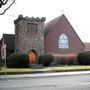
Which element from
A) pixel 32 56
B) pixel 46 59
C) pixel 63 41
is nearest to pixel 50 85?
pixel 46 59

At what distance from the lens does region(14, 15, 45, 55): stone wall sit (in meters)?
54.3

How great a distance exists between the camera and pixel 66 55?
5884 centimetres

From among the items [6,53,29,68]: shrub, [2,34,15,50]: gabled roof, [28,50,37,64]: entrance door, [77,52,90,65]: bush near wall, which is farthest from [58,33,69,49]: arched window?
[6,53,29,68]: shrub

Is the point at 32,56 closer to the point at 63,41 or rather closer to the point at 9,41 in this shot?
the point at 9,41

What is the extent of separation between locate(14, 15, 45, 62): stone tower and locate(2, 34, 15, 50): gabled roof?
2.25 m

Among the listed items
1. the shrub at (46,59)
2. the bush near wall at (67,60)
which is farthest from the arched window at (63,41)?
the shrub at (46,59)

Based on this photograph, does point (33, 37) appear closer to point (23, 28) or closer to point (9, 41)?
point (23, 28)

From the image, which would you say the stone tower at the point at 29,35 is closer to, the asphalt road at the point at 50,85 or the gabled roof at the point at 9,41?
the gabled roof at the point at 9,41

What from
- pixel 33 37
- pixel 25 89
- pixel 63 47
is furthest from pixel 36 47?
pixel 25 89

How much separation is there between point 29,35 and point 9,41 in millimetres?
5677

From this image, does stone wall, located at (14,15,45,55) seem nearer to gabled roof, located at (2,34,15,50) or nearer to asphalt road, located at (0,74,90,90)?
gabled roof, located at (2,34,15,50)

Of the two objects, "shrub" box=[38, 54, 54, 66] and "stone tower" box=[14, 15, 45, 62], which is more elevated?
"stone tower" box=[14, 15, 45, 62]

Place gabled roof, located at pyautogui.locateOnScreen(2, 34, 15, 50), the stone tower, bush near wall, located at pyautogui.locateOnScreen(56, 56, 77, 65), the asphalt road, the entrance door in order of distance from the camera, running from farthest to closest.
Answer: gabled roof, located at pyautogui.locateOnScreen(2, 34, 15, 50) → bush near wall, located at pyautogui.locateOnScreen(56, 56, 77, 65) → the entrance door → the stone tower → the asphalt road

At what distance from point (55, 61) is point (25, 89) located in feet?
131
